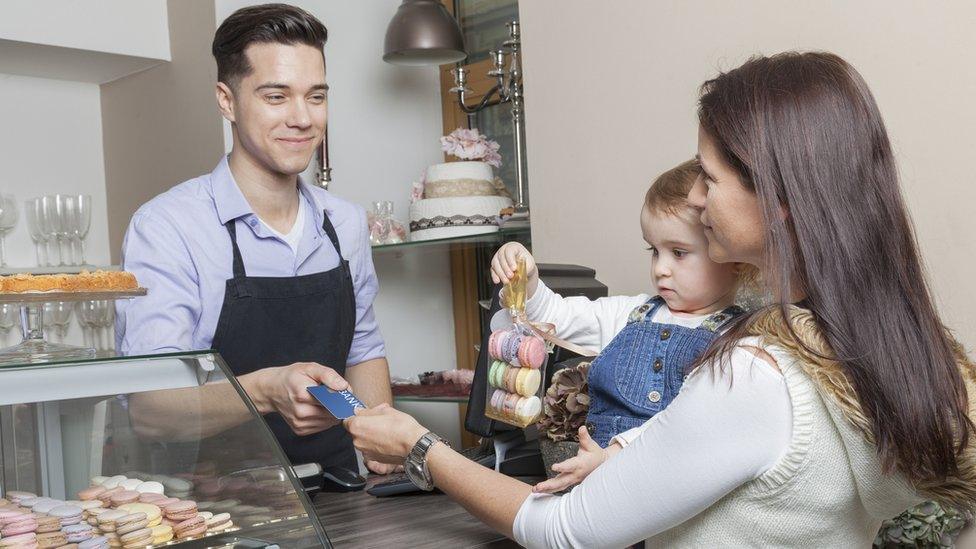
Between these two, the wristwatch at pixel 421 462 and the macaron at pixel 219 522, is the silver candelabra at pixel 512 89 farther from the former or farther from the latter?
the macaron at pixel 219 522

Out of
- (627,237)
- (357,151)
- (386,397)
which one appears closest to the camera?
(627,237)

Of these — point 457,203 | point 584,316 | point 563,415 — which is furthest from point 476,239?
point 563,415

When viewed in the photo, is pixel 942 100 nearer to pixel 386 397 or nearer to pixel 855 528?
pixel 855 528

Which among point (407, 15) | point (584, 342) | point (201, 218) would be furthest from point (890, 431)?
point (407, 15)

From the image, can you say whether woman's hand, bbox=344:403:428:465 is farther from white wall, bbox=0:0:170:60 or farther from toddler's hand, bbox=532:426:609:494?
white wall, bbox=0:0:170:60

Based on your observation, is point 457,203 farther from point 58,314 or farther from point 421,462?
point 421,462

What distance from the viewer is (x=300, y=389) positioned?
1495 mm

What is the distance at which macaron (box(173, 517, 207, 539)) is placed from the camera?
119 cm

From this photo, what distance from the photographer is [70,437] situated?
3.99 ft

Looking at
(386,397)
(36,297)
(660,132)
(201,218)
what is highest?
(660,132)

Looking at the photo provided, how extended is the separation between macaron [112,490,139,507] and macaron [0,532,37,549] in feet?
0.34

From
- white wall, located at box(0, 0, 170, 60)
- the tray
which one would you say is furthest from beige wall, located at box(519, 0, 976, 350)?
white wall, located at box(0, 0, 170, 60)

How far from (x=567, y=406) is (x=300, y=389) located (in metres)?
0.44

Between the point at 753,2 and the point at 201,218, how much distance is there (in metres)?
1.24
